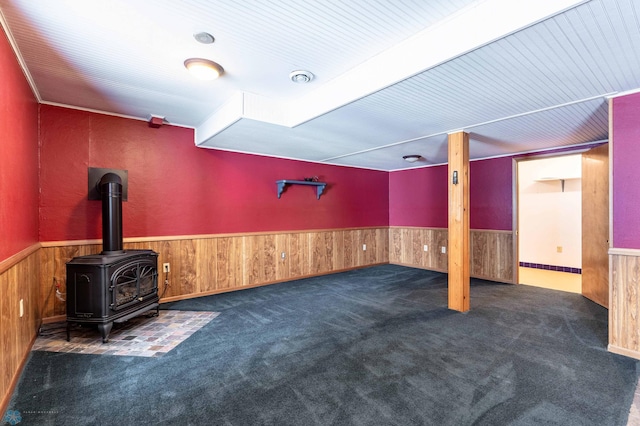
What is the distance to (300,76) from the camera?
2.67 metres

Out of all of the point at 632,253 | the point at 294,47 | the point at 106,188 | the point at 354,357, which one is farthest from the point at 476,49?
the point at 106,188

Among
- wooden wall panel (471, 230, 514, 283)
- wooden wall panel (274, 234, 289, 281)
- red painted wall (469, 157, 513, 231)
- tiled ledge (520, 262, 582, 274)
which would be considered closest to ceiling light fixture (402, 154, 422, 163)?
red painted wall (469, 157, 513, 231)

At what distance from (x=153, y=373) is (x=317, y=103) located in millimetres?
2781

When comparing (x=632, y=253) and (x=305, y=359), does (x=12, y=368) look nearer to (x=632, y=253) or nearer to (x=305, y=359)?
(x=305, y=359)

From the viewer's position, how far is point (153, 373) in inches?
90.1

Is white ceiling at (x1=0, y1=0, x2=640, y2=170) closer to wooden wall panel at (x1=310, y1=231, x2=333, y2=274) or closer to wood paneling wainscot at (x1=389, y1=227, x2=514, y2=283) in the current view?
wood paneling wainscot at (x1=389, y1=227, x2=514, y2=283)

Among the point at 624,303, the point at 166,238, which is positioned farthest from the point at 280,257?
the point at 624,303

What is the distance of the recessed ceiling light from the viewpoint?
2060mm

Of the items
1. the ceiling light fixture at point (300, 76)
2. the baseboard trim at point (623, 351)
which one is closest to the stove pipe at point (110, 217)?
the ceiling light fixture at point (300, 76)

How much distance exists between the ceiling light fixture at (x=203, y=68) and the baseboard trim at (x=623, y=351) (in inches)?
166

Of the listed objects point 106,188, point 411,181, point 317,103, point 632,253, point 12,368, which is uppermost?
point 317,103

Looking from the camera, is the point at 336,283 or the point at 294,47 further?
→ the point at 336,283

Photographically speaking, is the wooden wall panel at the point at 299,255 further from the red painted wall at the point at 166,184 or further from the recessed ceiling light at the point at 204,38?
the recessed ceiling light at the point at 204,38

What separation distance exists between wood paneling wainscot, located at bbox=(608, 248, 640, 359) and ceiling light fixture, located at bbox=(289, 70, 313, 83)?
3.18 m
